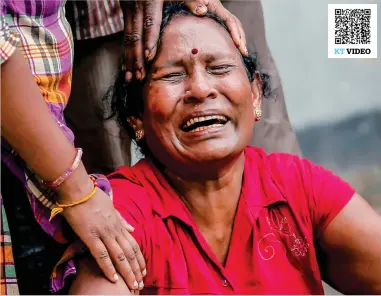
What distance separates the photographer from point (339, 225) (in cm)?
177

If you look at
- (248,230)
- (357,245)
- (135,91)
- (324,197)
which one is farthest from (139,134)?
(357,245)

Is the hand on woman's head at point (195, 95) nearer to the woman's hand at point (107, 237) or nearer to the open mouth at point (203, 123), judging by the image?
the open mouth at point (203, 123)

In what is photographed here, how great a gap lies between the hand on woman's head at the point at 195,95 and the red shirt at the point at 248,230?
0.42 feet

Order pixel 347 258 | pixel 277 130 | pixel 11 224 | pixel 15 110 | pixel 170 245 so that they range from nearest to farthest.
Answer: pixel 15 110
pixel 11 224
pixel 170 245
pixel 347 258
pixel 277 130

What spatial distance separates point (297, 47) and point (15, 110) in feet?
4.99

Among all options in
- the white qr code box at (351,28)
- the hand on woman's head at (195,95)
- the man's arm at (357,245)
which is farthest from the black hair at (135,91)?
the man's arm at (357,245)

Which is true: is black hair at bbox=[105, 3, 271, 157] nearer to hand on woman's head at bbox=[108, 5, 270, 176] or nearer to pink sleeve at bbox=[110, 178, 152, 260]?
hand on woman's head at bbox=[108, 5, 270, 176]

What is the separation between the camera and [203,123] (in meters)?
1.75

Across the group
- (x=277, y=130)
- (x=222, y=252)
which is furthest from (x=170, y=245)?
(x=277, y=130)

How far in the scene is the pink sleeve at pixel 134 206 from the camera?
164 cm

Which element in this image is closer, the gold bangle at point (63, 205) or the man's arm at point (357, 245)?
the gold bangle at point (63, 205)

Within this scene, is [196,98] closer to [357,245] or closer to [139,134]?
[139,134]

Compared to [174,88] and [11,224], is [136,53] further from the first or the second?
[11,224]

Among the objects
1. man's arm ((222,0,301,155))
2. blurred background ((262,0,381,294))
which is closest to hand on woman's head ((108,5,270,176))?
man's arm ((222,0,301,155))
